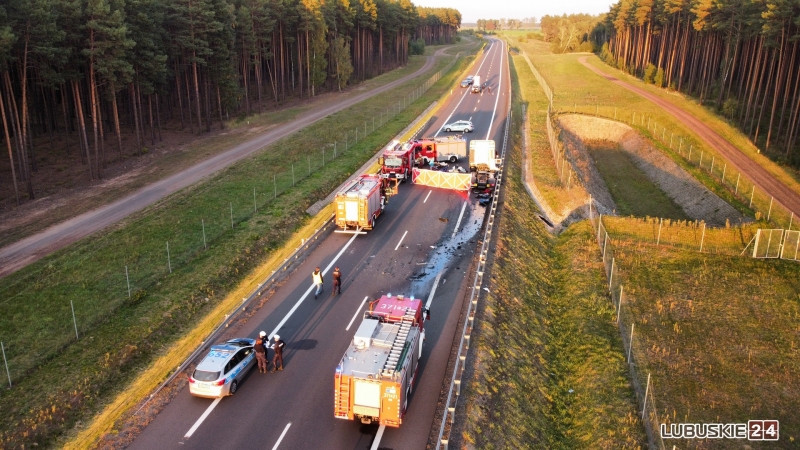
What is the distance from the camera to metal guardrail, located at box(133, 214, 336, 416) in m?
21.3

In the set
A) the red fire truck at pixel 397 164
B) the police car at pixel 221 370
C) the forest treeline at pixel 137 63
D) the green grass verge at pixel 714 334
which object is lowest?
the green grass verge at pixel 714 334

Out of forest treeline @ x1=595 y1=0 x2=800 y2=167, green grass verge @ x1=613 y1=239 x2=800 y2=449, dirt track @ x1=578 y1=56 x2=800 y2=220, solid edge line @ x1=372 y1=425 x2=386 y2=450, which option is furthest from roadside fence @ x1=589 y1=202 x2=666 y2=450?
forest treeline @ x1=595 y1=0 x2=800 y2=167

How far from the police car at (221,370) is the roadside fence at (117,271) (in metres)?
6.95

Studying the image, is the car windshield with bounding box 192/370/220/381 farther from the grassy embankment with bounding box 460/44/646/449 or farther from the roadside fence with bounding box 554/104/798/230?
the roadside fence with bounding box 554/104/798/230

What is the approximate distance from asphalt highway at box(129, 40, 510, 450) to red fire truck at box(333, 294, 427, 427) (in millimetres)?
845

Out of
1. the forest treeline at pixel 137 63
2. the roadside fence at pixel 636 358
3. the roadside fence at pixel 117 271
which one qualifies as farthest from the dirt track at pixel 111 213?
the roadside fence at pixel 636 358

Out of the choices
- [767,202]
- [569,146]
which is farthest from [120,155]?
[767,202]

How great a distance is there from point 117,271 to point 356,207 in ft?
44.4

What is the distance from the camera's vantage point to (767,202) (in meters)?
43.4

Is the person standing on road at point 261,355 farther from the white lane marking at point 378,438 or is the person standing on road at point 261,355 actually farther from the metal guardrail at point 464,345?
the metal guardrail at point 464,345

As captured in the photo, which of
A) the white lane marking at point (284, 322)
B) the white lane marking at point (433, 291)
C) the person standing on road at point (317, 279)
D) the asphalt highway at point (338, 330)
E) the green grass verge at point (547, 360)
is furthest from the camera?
the person standing on road at point (317, 279)

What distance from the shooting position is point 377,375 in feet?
58.3

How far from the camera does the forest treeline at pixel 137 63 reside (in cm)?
4378

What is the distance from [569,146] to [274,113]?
39468 millimetres
